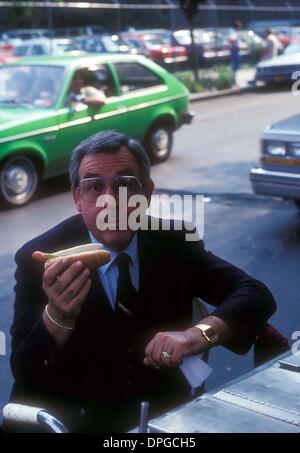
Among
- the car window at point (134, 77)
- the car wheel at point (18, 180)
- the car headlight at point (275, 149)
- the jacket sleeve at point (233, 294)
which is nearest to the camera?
the jacket sleeve at point (233, 294)

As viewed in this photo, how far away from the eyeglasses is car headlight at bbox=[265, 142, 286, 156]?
505cm

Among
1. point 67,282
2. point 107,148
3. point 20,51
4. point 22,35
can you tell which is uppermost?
point 22,35

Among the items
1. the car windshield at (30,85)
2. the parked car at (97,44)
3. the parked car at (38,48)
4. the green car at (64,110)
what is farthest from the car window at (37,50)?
the car windshield at (30,85)

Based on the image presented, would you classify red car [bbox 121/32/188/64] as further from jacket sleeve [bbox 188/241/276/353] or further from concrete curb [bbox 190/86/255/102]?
jacket sleeve [bbox 188/241/276/353]

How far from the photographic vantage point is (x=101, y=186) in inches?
99.3

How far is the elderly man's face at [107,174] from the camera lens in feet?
8.25

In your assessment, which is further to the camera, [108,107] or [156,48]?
[156,48]

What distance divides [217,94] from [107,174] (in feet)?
61.8

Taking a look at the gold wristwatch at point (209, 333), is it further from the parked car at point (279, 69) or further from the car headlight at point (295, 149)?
the parked car at point (279, 69)

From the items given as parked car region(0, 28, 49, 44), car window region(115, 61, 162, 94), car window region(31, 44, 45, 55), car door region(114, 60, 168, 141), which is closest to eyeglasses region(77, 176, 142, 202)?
car door region(114, 60, 168, 141)

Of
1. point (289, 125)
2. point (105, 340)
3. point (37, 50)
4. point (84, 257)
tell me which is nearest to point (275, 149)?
point (289, 125)

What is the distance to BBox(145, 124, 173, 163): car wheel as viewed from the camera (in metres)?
10.9

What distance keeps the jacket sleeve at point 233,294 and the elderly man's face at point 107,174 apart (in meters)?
0.29

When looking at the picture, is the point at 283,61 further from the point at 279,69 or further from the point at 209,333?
the point at 209,333
